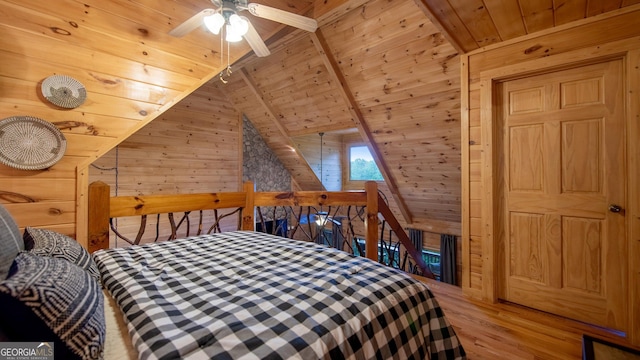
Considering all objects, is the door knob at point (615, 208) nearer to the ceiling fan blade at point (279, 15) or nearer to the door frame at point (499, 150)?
the door frame at point (499, 150)

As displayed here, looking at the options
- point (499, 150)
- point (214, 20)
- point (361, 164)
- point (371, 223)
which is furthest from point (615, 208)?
point (361, 164)

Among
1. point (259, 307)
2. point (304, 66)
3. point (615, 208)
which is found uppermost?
point (304, 66)

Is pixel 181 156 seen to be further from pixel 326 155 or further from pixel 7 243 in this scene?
pixel 7 243

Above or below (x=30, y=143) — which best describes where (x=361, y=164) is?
above

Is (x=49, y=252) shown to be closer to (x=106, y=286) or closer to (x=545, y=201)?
(x=106, y=286)

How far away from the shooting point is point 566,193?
211 cm

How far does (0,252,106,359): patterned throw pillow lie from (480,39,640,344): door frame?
265 centimetres

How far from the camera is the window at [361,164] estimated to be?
21.1ft

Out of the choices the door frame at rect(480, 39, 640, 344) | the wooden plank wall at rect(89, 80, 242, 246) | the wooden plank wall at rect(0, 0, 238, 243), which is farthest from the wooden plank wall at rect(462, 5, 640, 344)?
the wooden plank wall at rect(89, 80, 242, 246)

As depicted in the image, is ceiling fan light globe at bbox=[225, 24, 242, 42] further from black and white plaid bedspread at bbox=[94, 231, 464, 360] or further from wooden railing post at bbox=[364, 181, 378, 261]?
wooden railing post at bbox=[364, 181, 378, 261]

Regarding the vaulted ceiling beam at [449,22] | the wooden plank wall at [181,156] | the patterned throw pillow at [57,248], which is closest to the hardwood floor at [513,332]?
the patterned throw pillow at [57,248]

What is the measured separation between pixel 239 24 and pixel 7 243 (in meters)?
1.53

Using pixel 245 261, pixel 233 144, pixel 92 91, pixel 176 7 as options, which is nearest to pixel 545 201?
pixel 245 261

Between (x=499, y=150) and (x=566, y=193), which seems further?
(x=499, y=150)
